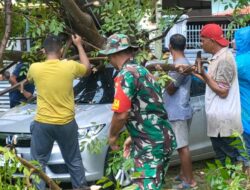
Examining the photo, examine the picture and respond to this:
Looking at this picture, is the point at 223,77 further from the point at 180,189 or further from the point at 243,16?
the point at 180,189

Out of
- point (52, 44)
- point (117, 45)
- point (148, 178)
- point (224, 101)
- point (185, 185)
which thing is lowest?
point (185, 185)

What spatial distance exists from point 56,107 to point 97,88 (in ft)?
5.36

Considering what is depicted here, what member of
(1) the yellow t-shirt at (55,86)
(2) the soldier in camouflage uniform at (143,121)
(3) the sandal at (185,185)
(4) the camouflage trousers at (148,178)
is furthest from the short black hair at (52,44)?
(3) the sandal at (185,185)

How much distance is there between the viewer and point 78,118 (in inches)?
288

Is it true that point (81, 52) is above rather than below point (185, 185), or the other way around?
above

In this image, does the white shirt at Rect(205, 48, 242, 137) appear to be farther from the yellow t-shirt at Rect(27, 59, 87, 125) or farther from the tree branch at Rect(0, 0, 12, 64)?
the tree branch at Rect(0, 0, 12, 64)

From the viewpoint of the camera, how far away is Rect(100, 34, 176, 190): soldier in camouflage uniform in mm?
4582

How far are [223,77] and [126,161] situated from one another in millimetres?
2000

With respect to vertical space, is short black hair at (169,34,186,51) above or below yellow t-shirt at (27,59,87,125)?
above

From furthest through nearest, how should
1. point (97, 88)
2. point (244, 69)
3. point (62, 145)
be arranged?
point (97, 88) → point (62, 145) → point (244, 69)

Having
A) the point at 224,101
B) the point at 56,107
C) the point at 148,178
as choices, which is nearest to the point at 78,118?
the point at 56,107

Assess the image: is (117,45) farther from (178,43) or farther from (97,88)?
(97,88)

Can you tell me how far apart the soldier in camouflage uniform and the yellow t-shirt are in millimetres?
1601

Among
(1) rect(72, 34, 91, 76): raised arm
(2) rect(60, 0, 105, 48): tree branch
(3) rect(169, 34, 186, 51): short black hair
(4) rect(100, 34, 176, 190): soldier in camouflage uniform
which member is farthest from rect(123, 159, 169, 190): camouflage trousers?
(3) rect(169, 34, 186, 51): short black hair
